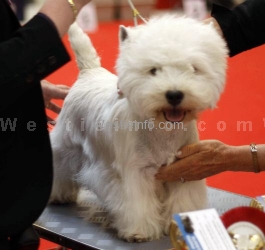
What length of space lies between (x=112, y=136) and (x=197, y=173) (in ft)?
0.72

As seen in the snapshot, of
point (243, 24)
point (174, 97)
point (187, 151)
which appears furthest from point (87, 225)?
point (243, 24)

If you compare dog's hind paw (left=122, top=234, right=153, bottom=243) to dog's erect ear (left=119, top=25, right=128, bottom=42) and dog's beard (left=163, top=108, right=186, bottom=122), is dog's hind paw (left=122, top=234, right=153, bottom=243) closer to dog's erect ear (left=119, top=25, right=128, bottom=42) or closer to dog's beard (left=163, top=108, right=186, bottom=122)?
dog's beard (left=163, top=108, right=186, bottom=122)

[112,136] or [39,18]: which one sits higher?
[39,18]

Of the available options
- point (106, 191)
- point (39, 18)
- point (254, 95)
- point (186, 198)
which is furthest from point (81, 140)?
point (254, 95)

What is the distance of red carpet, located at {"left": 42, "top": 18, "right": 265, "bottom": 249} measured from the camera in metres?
2.56

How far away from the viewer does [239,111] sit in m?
3.14

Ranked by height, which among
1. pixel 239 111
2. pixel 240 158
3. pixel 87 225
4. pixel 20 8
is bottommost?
pixel 239 111

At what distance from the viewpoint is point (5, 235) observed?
3.23 feet

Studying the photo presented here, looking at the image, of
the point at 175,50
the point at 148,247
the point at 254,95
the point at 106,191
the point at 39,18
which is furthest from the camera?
the point at 254,95

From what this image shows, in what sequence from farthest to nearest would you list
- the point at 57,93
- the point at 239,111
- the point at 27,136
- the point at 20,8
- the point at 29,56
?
1. the point at 20,8
2. the point at 239,111
3. the point at 57,93
4. the point at 27,136
5. the point at 29,56

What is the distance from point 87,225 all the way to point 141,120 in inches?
13.0

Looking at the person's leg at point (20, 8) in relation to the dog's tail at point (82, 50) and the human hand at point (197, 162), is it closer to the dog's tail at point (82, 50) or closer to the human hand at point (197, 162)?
the dog's tail at point (82, 50)

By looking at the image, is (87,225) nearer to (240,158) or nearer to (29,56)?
(240,158)

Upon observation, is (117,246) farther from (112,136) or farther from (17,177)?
(17,177)
